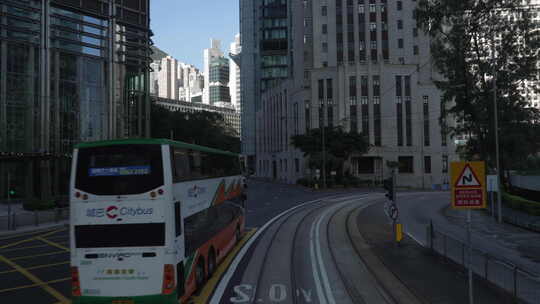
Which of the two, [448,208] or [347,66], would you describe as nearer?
[448,208]

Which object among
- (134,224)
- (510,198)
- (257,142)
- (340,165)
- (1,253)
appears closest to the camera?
(134,224)

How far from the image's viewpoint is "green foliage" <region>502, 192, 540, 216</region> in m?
26.4

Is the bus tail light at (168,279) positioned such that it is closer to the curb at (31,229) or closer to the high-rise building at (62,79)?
the curb at (31,229)

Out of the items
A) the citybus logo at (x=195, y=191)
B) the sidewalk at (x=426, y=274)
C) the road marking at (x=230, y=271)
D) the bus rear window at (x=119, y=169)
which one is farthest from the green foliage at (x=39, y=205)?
the bus rear window at (x=119, y=169)

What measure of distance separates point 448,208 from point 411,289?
27.8 metres

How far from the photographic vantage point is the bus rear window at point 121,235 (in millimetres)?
9078

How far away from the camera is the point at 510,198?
31.6m

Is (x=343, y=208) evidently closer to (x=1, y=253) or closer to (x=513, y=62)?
(x=513, y=62)

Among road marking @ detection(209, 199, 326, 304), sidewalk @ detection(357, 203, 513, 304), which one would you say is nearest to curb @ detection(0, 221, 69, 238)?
road marking @ detection(209, 199, 326, 304)

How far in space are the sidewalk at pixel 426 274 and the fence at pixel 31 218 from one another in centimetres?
2076

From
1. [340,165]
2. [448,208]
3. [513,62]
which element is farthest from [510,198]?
[340,165]

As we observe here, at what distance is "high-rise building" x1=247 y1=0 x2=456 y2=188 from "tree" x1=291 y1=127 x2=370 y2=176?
6.32 meters

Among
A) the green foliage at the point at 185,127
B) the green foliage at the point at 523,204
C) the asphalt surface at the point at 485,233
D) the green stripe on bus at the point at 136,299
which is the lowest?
the asphalt surface at the point at 485,233

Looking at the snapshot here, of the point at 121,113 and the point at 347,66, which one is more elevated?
the point at 347,66
